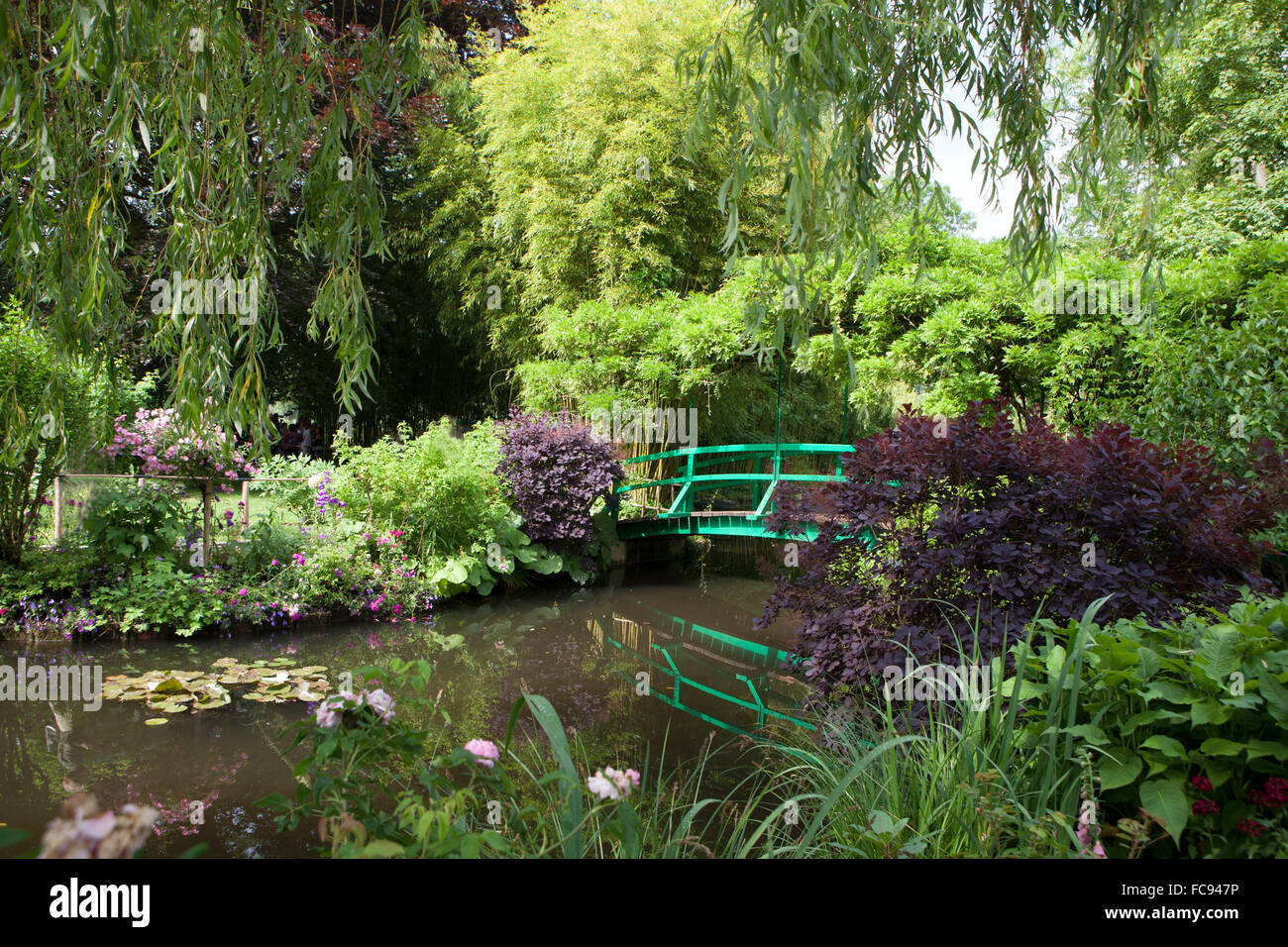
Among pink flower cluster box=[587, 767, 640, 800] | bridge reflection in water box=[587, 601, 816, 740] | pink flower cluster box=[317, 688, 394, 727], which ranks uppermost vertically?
pink flower cluster box=[317, 688, 394, 727]

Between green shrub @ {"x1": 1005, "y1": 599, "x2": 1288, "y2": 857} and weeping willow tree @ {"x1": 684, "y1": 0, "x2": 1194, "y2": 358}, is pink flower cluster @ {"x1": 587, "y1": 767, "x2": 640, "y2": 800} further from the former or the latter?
weeping willow tree @ {"x1": 684, "y1": 0, "x2": 1194, "y2": 358}

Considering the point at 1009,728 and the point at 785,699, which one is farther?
the point at 785,699

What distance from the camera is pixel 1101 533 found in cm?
330

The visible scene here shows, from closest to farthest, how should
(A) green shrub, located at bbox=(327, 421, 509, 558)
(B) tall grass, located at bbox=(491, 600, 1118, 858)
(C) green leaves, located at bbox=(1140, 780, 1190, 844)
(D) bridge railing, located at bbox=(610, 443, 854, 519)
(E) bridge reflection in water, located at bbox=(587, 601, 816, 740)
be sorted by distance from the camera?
(C) green leaves, located at bbox=(1140, 780, 1190, 844) < (B) tall grass, located at bbox=(491, 600, 1118, 858) < (E) bridge reflection in water, located at bbox=(587, 601, 816, 740) < (A) green shrub, located at bbox=(327, 421, 509, 558) < (D) bridge railing, located at bbox=(610, 443, 854, 519)

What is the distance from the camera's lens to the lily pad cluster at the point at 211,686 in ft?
14.9

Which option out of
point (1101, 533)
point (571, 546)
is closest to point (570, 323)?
point (571, 546)

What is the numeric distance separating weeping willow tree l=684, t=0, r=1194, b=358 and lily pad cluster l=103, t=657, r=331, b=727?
3.69 m

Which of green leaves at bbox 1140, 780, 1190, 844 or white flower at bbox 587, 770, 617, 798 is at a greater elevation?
white flower at bbox 587, 770, 617, 798

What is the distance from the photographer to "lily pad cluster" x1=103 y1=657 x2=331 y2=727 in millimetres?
4535

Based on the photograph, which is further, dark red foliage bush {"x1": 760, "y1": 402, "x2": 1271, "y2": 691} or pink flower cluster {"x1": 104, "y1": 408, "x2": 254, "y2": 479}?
pink flower cluster {"x1": 104, "y1": 408, "x2": 254, "y2": 479}

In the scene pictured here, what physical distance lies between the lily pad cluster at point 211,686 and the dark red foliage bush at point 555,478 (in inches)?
142

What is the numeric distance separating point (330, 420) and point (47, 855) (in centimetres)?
1481

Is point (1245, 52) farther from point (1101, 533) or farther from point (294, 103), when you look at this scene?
point (294, 103)

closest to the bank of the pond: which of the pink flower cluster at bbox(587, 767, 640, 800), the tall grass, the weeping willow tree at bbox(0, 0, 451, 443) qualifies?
the weeping willow tree at bbox(0, 0, 451, 443)
